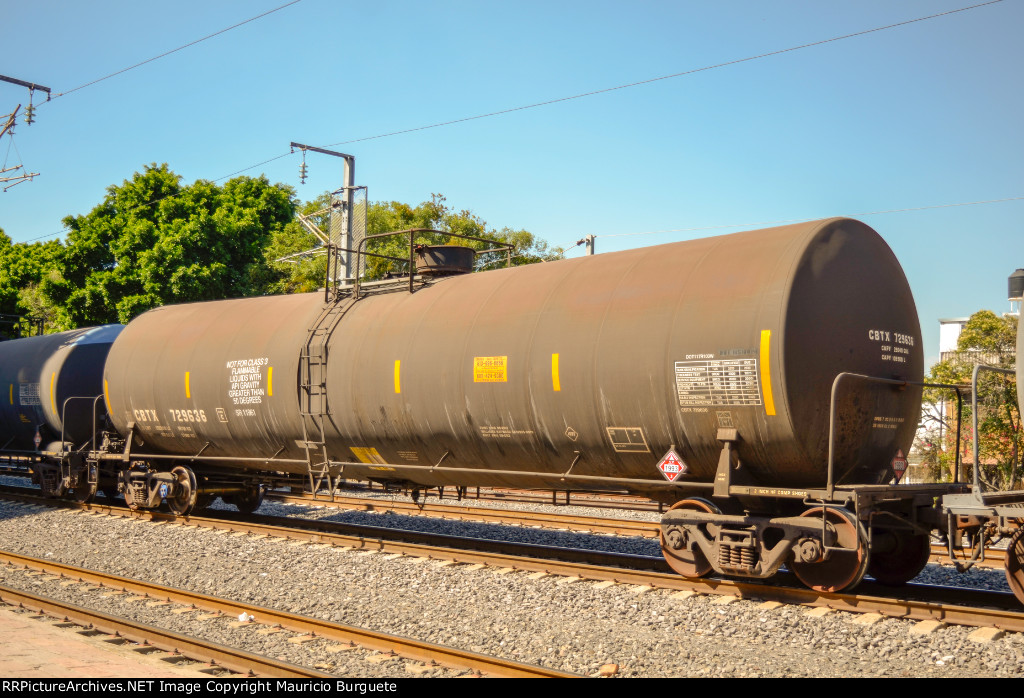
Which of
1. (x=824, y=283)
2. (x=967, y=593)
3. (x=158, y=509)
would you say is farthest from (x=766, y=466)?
(x=158, y=509)

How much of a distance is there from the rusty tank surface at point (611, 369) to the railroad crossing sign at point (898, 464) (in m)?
0.12

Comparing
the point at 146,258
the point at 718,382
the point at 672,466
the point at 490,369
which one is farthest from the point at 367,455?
the point at 146,258

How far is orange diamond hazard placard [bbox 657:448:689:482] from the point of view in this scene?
30.1ft

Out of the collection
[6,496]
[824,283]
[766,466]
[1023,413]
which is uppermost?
[824,283]

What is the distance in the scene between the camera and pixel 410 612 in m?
9.07

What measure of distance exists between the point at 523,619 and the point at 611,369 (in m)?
2.84

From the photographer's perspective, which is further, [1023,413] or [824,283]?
[824,283]

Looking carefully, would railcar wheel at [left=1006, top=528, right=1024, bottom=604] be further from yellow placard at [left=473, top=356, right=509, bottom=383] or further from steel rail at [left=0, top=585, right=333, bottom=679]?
steel rail at [left=0, top=585, right=333, bottom=679]

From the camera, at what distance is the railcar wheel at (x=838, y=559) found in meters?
8.21

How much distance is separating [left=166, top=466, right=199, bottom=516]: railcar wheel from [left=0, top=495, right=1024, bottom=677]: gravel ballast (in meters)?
2.33

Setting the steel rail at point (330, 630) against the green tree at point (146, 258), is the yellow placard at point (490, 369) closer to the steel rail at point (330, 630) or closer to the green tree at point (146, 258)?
the steel rail at point (330, 630)

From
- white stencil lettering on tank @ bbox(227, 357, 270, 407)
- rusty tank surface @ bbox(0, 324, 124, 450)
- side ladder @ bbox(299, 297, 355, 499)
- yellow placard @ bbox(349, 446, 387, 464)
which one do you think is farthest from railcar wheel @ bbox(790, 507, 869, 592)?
rusty tank surface @ bbox(0, 324, 124, 450)

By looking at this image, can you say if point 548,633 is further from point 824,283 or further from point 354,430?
point 354,430

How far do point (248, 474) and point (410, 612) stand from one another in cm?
778
